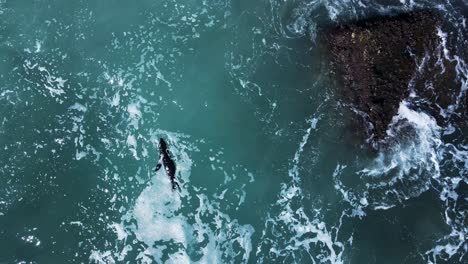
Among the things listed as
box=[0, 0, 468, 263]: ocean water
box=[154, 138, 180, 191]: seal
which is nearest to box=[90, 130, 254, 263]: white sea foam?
box=[0, 0, 468, 263]: ocean water

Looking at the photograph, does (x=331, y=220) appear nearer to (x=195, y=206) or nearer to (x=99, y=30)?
(x=195, y=206)

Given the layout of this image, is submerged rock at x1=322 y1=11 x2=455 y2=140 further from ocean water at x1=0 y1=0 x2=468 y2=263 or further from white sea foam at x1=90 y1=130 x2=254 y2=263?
white sea foam at x1=90 y1=130 x2=254 y2=263

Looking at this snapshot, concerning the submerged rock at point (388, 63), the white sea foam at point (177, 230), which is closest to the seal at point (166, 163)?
the white sea foam at point (177, 230)

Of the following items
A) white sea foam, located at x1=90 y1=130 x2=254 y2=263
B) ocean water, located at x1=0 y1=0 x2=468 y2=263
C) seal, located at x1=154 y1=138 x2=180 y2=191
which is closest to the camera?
white sea foam, located at x1=90 y1=130 x2=254 y2=263

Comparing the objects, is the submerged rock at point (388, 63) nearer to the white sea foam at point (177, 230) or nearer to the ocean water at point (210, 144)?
the ocean water at point (210, 144)

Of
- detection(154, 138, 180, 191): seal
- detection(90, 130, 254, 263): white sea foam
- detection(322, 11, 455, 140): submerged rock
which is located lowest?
detection(90, 130, 254, 263): white sea foam

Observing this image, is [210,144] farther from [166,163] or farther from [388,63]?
[388,63]

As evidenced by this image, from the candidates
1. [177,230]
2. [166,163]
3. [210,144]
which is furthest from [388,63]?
[177,230]
